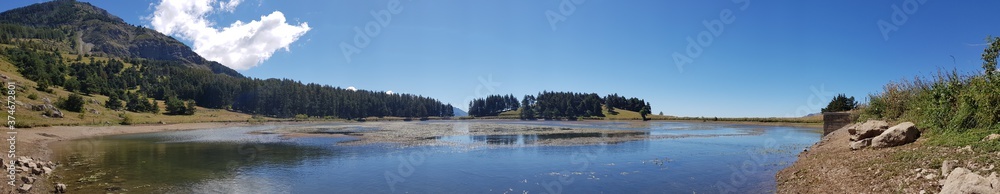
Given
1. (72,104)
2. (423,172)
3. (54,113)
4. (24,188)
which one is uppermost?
(72,104)

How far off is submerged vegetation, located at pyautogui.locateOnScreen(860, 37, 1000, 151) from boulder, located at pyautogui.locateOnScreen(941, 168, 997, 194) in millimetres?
3096

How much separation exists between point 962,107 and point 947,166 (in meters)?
7.18

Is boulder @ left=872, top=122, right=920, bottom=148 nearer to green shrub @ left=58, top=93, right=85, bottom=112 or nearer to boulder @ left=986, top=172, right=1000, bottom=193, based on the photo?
boulder @ left=986, top=172, right=1000, bottom=193

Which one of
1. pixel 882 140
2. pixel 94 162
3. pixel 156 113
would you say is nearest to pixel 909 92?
pixel 882 140

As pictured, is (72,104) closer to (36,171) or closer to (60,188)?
(36,171)

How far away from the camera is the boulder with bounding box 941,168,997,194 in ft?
28.6

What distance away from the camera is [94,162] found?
27844 mm

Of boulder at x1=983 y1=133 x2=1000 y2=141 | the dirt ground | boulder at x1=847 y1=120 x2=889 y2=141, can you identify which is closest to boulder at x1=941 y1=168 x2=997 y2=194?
the dirt ground

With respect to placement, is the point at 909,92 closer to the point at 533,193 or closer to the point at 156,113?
the point at 533,193

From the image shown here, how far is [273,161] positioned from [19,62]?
18884cm

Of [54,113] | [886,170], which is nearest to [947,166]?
[886,170]

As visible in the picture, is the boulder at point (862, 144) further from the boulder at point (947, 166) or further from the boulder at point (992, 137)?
the boulder at point (947, 166)

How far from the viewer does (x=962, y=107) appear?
51.5 feet

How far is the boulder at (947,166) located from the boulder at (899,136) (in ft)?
20.8
